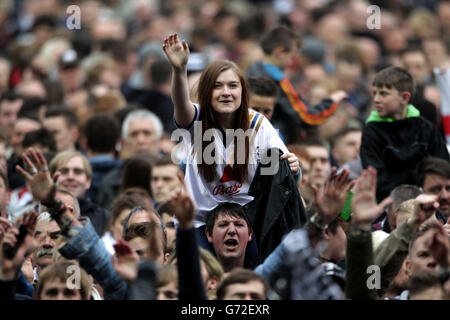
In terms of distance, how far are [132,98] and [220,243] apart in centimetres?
667

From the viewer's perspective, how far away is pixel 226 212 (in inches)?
277

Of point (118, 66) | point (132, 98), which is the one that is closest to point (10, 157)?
point (132, 98)

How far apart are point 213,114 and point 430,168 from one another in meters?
2.27

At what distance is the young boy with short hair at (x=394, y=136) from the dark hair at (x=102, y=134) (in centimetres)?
283

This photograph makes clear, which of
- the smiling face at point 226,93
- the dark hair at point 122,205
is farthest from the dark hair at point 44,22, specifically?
the smiling face at point 226,93

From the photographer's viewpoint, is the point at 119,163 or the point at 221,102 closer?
the point at 221,102

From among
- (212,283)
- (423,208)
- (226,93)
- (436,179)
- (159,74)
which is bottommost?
(212,283)

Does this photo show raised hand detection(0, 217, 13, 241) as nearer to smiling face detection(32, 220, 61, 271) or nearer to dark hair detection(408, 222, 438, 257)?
smiling face detection(32, 220, 61, 271)

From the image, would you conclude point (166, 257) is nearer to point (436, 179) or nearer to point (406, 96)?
point (436, 179)

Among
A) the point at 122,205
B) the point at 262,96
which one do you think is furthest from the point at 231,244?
the point at 262,96

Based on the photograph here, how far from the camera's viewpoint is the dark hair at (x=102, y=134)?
10461 millimetres

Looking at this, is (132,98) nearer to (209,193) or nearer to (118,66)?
(118,66)

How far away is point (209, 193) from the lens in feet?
23.9

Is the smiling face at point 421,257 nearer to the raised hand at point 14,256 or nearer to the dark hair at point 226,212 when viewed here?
the dark hair at point 226,212
